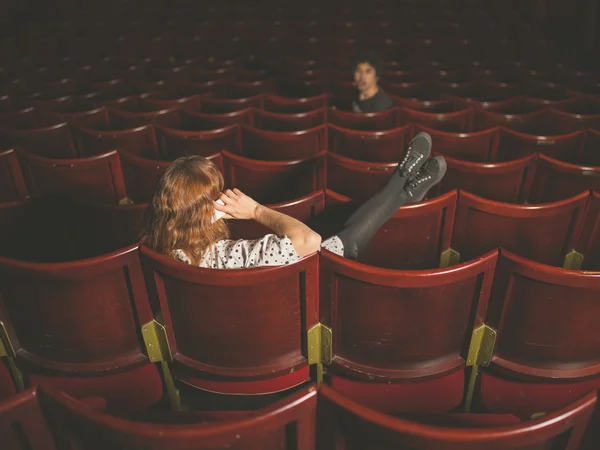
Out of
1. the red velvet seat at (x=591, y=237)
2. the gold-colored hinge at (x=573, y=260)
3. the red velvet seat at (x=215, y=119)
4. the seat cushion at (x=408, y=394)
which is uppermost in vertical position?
the red velvet seat at (x=215, y=119)

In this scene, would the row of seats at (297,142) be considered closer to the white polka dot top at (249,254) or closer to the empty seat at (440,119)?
the empty seat at (440,119)

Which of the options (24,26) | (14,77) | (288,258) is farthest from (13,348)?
(24,26)

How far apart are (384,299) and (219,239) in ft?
0.56

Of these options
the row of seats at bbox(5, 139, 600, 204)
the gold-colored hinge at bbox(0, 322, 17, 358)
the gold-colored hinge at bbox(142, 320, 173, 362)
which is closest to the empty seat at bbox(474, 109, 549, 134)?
the row of seats at bbox(5, 139, 600, 204)

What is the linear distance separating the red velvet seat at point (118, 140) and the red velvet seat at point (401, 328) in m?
0.60

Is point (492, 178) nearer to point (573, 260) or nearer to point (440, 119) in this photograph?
point (573, 260)

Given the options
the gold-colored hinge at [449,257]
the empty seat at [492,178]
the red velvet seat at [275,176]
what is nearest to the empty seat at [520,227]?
the gold-colored hinge at [449,257]

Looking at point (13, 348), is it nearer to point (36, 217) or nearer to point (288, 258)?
point (36, 217)

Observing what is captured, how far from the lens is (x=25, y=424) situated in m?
0.26

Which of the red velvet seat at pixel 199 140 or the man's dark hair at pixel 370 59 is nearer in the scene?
the red velvet seat at pixel 199 140

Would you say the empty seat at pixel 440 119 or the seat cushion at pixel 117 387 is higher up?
the empty seat at pixel 440 119

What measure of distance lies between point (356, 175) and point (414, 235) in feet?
0.55

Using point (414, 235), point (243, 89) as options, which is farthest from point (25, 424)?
point (243, 89)

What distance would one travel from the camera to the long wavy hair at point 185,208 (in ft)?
1.28
